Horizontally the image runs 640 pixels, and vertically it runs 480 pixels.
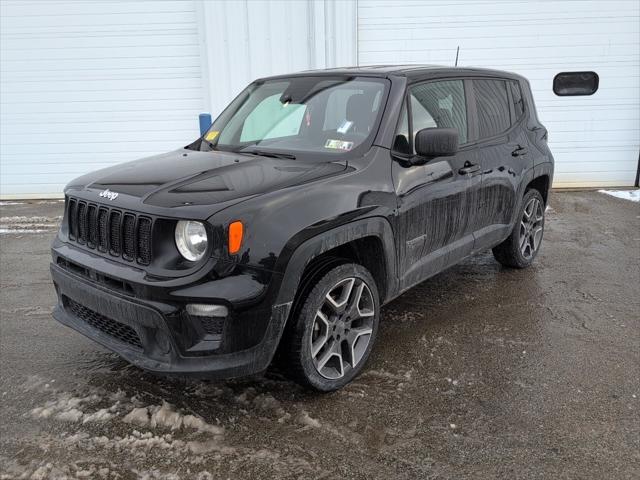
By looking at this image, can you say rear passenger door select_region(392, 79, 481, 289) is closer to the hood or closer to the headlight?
the hood

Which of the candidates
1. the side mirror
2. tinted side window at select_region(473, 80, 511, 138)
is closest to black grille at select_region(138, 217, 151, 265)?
the side mirror

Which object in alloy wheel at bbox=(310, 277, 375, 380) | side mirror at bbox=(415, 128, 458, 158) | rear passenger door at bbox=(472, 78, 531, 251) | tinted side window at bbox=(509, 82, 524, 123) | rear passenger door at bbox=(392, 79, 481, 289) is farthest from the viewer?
tinted side window at bbox=(509, 82, 524, 123)

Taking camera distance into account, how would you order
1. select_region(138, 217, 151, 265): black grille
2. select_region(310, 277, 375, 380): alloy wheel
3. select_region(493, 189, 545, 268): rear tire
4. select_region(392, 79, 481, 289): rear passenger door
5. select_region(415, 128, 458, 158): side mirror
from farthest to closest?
1. select_region(493, 189, 545, 268): rear tire
2. select_region(392, 79, 481, 289): rear passenger door
3. select_region(415, 128, 458, 158): side mirror
4. select_region(310, 277, 375, 380): alloy wheel
5. select_region(138, 217, 151, 265): black grille

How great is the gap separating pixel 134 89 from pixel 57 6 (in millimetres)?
1731

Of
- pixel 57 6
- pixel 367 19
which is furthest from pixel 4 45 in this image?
pixel 367 19

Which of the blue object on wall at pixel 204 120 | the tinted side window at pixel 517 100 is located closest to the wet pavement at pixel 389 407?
the tinted side window at pixel 517 100

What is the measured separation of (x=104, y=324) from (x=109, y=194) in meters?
0.70

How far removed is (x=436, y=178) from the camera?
143 inches

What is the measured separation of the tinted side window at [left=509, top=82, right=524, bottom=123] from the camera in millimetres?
4828

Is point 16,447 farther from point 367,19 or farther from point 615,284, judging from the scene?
point 367,19

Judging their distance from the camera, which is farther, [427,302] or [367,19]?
[367,19]

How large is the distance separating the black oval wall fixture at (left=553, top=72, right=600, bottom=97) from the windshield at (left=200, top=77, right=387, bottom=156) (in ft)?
21.6

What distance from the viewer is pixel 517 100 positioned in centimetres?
488

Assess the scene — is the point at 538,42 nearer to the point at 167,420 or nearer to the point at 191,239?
the point at 191,239
